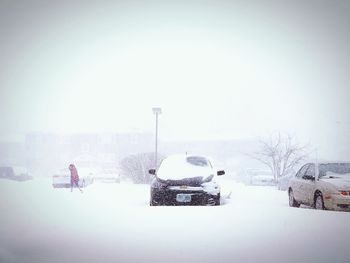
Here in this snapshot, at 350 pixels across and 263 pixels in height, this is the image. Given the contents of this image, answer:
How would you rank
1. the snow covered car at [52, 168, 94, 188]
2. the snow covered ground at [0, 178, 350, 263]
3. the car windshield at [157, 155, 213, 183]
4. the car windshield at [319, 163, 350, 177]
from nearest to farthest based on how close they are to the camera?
the snow covered ground at [0, 178, 350, 263], the car windshield at [319, 163, 350, 177], the car windshield at [157, 155, 213, 183], the snow covered car at [52, 168, 94, 188]

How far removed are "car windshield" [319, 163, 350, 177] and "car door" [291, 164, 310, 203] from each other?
64 centimetres

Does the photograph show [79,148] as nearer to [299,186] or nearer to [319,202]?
[299,186]

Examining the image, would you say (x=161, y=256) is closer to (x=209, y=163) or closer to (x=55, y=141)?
(x=209, y=163)

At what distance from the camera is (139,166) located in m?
32.2

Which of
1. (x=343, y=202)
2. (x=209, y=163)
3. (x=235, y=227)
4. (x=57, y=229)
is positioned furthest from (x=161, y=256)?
(x=209, y=163)

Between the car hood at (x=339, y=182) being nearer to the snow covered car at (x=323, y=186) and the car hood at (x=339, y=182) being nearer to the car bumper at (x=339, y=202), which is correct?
the snow covered car at (x=323, y=186)

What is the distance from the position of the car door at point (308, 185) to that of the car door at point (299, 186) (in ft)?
0.31

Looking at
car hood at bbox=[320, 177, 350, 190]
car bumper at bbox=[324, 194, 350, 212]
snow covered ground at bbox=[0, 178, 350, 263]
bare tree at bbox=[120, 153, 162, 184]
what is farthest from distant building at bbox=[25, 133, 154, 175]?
snow covered ground at bbox=[0, 178, 350, 263]

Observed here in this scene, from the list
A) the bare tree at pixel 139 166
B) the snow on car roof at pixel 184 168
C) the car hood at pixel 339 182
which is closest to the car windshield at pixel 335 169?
the car hood at pixel 339 182

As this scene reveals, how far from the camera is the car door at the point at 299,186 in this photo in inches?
483

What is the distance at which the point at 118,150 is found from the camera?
81.2 meters

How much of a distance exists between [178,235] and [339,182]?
17.5 ft

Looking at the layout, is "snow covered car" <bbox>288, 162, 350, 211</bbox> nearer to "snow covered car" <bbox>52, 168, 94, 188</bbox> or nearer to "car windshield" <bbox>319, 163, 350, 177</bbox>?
"car windshield" <bbox>319, 163, 350, 177</bbox>

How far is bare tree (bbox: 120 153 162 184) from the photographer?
105ft
